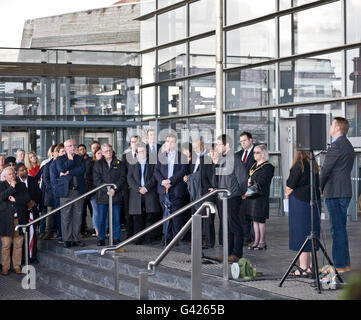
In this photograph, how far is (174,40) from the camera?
20.6 m

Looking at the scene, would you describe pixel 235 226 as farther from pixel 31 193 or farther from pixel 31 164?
pixel 31 164

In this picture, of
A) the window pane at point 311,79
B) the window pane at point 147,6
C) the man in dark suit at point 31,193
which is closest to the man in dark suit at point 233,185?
the man in dark suit at point 31,193

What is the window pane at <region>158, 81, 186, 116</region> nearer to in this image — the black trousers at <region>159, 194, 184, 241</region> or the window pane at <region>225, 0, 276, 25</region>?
the window pane at <region>225, 0, 276, 25</region>

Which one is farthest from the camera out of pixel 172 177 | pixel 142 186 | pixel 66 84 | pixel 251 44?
pixel 66 84

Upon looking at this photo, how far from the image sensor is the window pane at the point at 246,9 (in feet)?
57.6

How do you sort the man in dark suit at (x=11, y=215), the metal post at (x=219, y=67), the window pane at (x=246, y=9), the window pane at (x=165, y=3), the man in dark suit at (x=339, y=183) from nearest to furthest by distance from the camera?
1. the man in dark suit at (x=339, y=183)
2. the man in dark suit at (x=11, y=215)
3. the window pane at (x=246, y=9)
4. the metal post at (x=219, y=67)
5. the window pane at (x=165, y=3)

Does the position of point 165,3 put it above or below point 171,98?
above

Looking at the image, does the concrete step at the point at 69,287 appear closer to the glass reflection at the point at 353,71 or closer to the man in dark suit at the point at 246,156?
the man in dark suit at the point at 246,156

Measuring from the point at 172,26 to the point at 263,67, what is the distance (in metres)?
4.22

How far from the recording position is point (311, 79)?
16000mm

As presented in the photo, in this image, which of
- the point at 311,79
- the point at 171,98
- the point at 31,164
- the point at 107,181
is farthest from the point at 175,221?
the point at 171,98

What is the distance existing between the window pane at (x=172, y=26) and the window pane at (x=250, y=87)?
2.66 metres

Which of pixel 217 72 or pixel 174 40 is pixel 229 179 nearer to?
pixel 217 72
